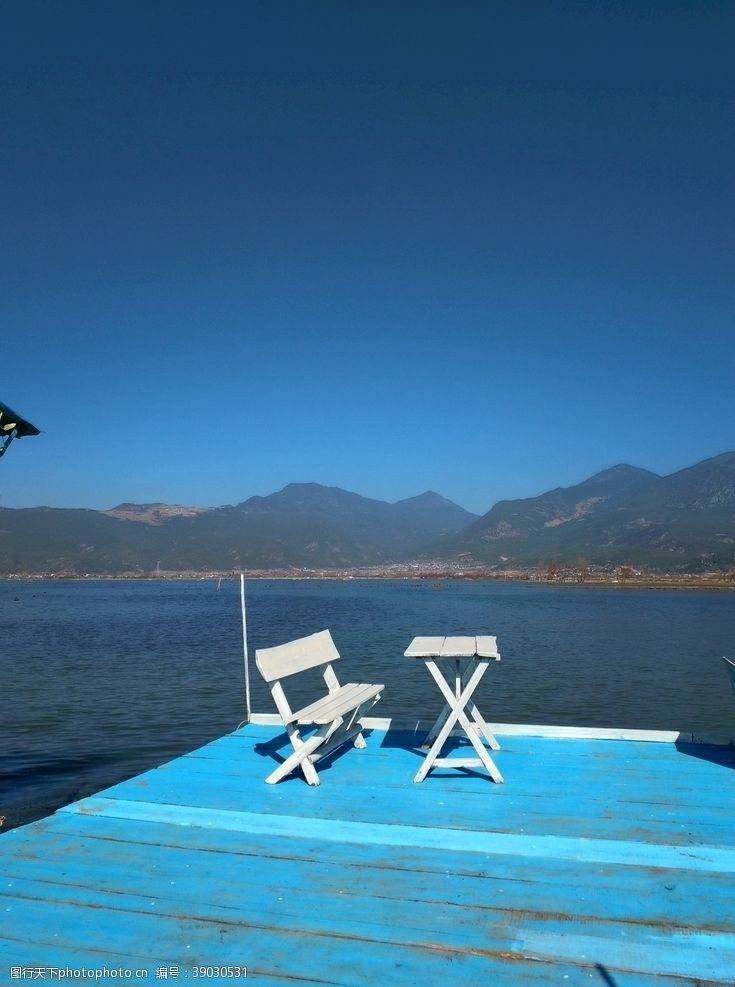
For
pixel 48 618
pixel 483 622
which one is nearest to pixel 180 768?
pixel 483 622

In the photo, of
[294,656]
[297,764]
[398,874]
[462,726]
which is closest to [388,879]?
[398,874]

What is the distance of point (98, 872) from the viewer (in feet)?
14.5

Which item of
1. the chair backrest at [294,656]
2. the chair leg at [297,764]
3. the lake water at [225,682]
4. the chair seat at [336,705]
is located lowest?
the lake water at [225,682]

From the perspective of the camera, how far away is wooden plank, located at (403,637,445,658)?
267 inches

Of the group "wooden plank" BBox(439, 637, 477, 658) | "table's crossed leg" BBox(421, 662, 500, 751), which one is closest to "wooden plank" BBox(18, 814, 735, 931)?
"wooden plank" BBox(439, 637, 477, 658)

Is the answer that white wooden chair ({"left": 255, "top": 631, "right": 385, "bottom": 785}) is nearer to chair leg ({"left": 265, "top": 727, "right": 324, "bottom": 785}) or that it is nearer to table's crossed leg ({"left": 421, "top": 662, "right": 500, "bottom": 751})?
chair leg ({"left": 265, "top": 727, "right": 324, "bottom": 785})

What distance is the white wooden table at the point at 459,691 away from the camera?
6457 millimetres

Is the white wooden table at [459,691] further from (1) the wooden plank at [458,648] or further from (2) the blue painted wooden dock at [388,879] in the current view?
(2) the blue painted wooden dock at [388,879]

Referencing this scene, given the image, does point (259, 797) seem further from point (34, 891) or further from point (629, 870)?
point (629, 870)

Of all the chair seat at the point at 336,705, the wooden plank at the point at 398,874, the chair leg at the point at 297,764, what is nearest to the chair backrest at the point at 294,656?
the chair seat at the point at 336,705

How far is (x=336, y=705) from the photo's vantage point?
7.05m

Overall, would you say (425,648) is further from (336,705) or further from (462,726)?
(336,705)

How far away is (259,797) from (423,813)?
138 cm

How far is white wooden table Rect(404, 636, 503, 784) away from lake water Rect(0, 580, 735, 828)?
690cm
